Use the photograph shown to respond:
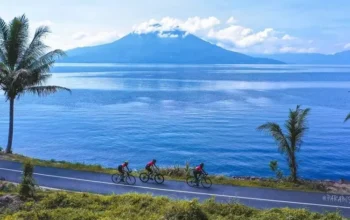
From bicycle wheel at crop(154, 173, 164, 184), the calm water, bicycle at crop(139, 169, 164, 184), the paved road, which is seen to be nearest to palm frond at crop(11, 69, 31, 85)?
the paved road

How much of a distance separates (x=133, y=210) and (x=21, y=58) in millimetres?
21265

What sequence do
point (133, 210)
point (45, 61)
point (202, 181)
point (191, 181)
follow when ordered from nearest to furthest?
1. point (133, 210)
2. point (202, 181)
3. point (191, 181)
4. point (45, 61)

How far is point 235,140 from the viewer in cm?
5062

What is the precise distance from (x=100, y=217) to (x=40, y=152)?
3627cm

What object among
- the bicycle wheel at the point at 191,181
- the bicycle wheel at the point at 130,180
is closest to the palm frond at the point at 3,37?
the bicycle wheel at the point at 130,180

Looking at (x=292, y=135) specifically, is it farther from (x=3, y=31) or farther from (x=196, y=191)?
(x=3, y=31)

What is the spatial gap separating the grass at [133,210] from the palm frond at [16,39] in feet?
59.4

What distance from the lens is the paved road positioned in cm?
1794

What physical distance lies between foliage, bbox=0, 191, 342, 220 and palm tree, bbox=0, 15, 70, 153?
55.8ft

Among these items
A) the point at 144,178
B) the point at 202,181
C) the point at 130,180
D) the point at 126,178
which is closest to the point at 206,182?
the point at 202,181

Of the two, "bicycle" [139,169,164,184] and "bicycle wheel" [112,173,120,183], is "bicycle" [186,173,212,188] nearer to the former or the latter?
"bicycle" [139,169,164,184]

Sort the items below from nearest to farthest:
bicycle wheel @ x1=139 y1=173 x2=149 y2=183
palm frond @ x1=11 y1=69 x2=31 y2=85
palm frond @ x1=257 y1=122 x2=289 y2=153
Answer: bicycle wheel @ x1=139 y1=173 x2=149 y2=183 → palm frond @ x1=257 y1=122 x2=289 y2=153 → palm frond @ x1=11 y1=69 x2=31 y2=85

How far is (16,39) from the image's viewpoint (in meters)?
28.9

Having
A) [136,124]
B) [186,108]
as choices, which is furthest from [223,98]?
[136,124]
